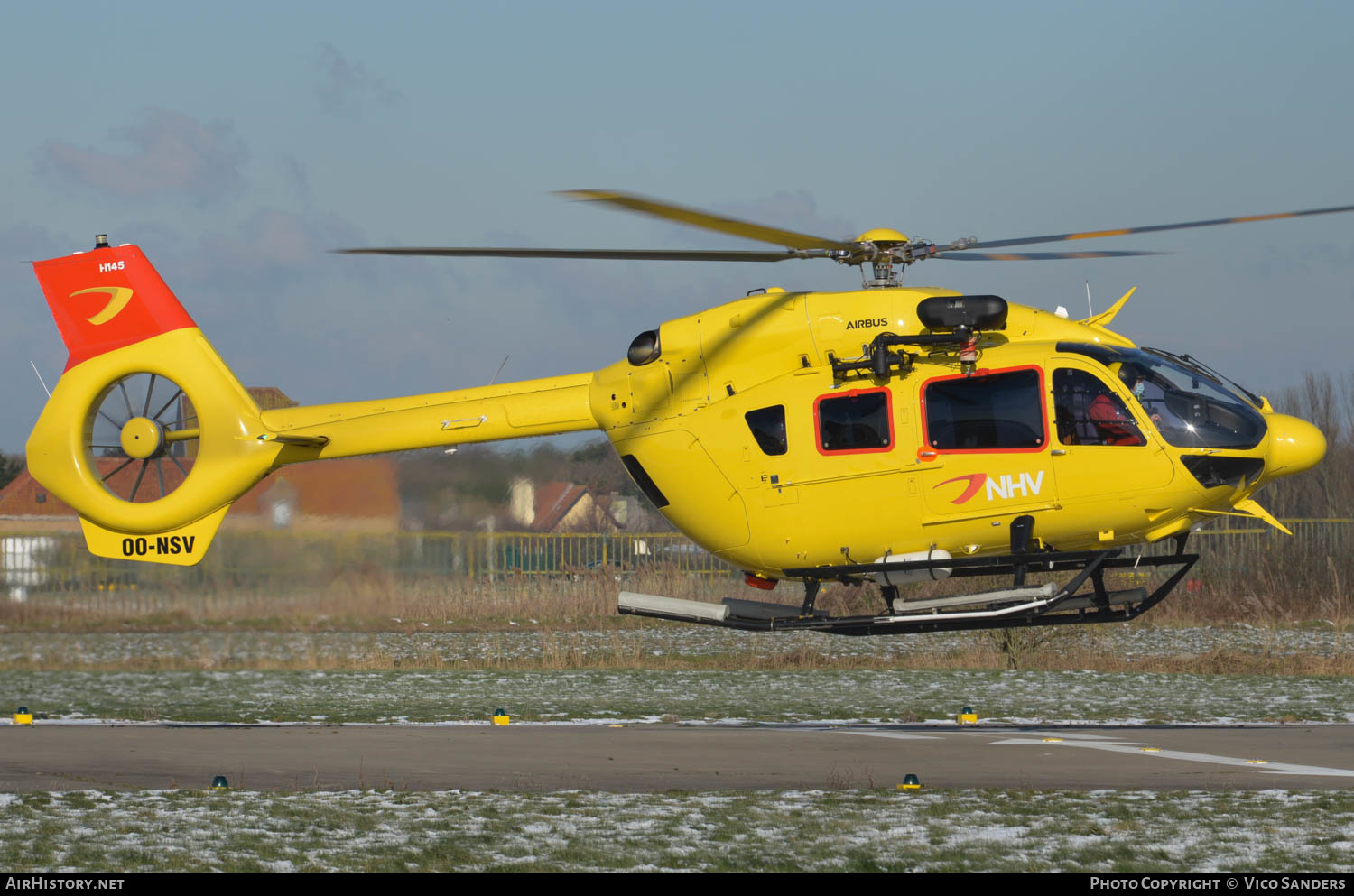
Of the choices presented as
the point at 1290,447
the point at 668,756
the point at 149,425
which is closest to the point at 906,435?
the point at 1290,447

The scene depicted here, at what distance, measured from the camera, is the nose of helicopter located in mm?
14438

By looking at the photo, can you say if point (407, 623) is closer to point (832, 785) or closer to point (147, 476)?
point (147, 476)

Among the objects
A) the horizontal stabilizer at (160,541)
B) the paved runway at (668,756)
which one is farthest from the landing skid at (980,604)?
the horizontal stabilizer at (160,541)

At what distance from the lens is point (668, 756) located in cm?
1596

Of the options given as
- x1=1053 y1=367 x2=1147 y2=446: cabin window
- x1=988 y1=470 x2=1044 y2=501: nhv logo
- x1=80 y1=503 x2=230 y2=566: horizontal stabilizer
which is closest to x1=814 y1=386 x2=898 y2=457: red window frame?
x1=988 y1=470 x2=1044 y2=501: nhv logo

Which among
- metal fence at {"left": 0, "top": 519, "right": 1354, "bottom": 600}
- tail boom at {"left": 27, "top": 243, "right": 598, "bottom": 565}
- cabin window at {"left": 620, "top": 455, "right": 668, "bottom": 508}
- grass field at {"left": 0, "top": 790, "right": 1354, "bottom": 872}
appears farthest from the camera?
metal fence at {"left": 0, "top": 519, "right": 1354, "bottom": 600}

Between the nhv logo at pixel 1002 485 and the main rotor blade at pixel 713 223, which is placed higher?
the main rotor blade at pixel 713 223

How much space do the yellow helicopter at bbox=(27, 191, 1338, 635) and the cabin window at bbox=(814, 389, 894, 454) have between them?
0.02 m

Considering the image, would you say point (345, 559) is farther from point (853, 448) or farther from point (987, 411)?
point (987, 411)

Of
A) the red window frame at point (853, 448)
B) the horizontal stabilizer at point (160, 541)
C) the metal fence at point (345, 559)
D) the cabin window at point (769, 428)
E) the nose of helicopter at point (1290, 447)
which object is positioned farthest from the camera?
the metal fence at point (345, 559)

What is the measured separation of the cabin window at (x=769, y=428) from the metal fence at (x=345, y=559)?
7.16 metres

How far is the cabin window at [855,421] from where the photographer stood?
49.1 feet

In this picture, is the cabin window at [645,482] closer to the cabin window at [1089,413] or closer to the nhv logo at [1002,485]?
the nhv logo at [1002,485]

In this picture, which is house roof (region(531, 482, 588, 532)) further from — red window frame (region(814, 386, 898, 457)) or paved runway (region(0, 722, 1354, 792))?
red window frame (region(814, 386, 898, 457))
